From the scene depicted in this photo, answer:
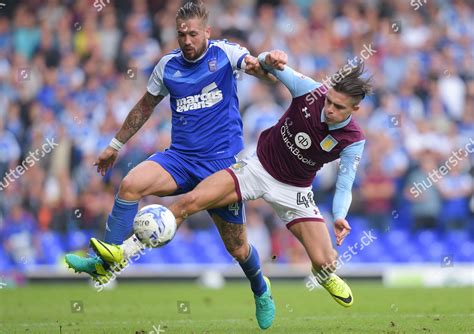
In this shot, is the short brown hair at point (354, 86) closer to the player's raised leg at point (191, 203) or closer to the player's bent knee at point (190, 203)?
the player's raised leg at point (191, 203)

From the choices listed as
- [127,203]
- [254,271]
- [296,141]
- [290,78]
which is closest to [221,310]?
[254,271]

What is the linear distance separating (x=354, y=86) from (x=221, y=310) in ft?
16.5

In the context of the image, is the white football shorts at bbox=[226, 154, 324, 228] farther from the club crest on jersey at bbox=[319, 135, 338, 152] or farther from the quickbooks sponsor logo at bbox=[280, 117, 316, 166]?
the club crest on jersey at bbox=[319, 135, 338, 152]

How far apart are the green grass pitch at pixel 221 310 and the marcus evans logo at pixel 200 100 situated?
2428mm

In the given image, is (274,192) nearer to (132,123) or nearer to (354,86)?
(354,86)

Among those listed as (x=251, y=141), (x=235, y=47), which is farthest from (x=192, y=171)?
(x=251, y=141)

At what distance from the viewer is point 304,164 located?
10.4 metres

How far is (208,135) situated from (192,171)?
1.45 ft


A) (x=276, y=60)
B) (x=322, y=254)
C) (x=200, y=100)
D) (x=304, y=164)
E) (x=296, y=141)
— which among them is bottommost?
(x=322, y=254)

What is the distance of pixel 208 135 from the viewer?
10.6m

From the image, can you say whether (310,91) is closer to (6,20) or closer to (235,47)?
(235,47)

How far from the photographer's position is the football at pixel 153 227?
9.09 metres

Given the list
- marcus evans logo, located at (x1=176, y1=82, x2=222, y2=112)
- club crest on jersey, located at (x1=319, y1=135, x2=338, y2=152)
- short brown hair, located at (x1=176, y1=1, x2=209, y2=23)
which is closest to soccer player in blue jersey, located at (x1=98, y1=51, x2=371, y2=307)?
club crest on jersey, located at (x1=319, y1=135, x2=338, y2=152)

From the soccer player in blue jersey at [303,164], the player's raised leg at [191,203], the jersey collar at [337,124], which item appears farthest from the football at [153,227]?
the jersey collar at [337,124]
